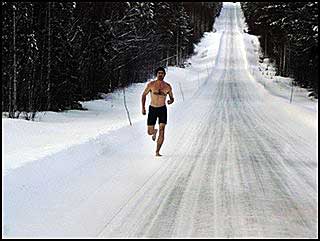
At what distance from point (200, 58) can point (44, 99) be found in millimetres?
59388

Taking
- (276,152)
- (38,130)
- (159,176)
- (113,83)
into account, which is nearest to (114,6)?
(113,83)

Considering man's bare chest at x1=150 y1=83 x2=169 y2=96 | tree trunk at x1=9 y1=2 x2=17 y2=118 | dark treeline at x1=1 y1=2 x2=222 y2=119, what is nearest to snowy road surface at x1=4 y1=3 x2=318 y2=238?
man's bare chest at x1=150 y1=83 x2=169 y2=96

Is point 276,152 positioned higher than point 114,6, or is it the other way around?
point 114,6

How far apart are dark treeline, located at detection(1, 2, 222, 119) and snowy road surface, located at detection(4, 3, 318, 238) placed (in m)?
7.12

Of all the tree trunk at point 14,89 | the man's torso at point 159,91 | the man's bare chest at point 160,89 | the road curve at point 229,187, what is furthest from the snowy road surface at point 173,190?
the tree trunk at point 14,89

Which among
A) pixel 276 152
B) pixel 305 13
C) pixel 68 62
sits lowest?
pixel 276 152

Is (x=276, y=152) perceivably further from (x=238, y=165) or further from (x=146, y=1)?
(x=146, y=1)

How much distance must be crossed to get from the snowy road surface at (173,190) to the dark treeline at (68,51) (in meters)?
7.12

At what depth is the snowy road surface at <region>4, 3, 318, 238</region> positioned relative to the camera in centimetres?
601

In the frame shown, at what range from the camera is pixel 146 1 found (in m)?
42.7

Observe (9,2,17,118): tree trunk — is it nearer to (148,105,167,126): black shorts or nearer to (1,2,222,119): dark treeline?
(1,2,222,119): dark treeline

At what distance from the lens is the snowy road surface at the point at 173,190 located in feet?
19.7

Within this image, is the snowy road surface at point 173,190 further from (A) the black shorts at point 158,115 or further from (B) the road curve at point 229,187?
(A) the black shorts at point 158,115

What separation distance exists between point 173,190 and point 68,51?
52.8ft
